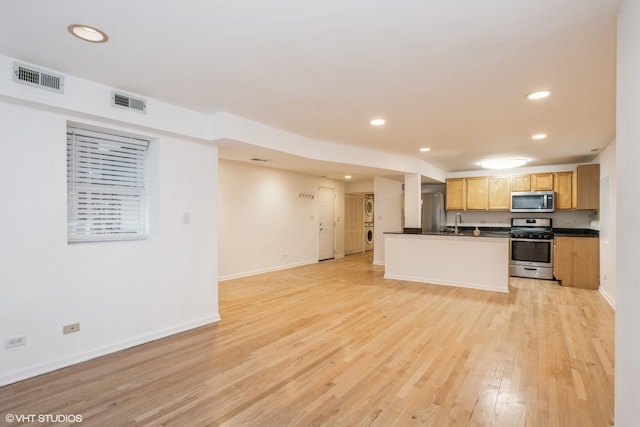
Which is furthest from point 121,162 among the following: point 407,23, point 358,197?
point 358,197

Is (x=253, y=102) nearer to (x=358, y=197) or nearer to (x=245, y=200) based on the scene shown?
(x=245, y=200)

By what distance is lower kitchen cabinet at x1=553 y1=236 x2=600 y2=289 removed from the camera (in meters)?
5.78

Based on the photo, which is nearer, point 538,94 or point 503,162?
point 538,94

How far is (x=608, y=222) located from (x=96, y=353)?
23.3 ft

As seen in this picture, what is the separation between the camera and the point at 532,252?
6.57m

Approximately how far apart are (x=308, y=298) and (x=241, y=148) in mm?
2438

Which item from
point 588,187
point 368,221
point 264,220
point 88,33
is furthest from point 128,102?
point 368,221

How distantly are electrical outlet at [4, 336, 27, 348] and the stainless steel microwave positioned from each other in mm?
8021

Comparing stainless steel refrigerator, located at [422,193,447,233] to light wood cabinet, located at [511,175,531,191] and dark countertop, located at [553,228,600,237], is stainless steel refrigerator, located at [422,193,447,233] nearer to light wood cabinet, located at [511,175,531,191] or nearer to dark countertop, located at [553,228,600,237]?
light wood cabinet, located at [511,175,531,191]

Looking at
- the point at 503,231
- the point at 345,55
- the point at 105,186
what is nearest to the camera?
the point at 345,55

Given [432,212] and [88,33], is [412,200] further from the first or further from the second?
[88,33]

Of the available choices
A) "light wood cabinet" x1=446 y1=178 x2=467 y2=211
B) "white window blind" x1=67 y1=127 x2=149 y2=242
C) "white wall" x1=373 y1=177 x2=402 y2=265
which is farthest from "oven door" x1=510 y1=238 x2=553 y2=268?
"white window blind" x1=67 y1=127 x2=149 y2=242

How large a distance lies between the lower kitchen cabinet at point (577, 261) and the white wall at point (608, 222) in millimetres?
167

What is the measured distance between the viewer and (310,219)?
28.1 ft
